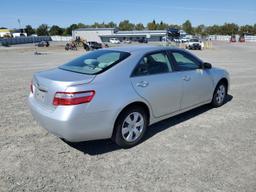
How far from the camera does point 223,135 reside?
4.84 m

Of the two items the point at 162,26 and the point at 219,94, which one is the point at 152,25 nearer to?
the point at 162,26

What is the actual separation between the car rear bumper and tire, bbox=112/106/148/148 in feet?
0.58

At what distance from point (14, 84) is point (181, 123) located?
6.93 metres

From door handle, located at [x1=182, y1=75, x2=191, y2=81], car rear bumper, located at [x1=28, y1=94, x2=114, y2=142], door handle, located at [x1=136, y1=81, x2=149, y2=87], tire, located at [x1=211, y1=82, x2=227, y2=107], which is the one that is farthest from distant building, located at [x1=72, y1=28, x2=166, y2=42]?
car rear bumper, located at [x1=28, y1=94, x2=114, y2=142]

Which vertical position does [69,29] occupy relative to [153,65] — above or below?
above

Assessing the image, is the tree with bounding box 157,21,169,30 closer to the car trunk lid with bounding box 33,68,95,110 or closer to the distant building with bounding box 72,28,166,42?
the distant building with bounding box 72,28,166,42

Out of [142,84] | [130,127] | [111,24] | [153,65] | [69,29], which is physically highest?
[111,24]

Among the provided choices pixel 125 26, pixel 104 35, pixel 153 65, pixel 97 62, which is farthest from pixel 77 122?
pixel 125 26

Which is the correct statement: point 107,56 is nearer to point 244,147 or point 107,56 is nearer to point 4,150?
point 4,150

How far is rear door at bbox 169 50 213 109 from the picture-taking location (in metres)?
5.14

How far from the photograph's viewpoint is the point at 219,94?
646cm

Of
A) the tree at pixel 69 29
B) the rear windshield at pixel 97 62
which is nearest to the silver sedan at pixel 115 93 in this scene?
the rear windshield at pixel 97 62

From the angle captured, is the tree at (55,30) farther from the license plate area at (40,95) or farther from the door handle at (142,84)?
the door handle at (142,84)

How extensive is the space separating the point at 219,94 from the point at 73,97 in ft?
13.5
